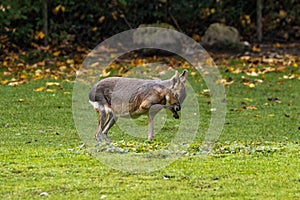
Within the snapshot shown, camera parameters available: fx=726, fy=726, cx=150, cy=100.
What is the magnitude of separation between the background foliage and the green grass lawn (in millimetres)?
7600

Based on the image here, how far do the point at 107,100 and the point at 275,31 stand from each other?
1421 cm

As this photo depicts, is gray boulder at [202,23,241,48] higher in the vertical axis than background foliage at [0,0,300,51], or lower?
lower

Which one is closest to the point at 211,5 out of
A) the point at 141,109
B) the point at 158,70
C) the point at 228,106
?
the point at 158,70

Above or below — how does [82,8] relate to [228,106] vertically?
above

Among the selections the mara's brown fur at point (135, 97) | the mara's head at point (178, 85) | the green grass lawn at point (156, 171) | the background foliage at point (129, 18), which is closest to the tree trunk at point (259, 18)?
the background foliage at point (129, 18)

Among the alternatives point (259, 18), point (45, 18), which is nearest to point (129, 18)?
point (45, 18)

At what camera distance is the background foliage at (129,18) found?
837 inches

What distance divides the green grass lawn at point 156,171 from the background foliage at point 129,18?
760 centimetres

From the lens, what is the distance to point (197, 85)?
1705 cm

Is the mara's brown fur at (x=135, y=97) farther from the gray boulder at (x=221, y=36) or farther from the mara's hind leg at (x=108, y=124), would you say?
the gray boulder at (x=221, y=36)

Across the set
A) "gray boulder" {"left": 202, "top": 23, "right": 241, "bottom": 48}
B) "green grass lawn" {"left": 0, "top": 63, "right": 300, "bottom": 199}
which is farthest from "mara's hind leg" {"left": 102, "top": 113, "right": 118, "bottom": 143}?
"gray boulder" {"left": 202, "top": 23, "right": 241, "bottom": 48}

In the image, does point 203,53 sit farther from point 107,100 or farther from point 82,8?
point 107,100

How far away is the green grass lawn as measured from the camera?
23.2 ft

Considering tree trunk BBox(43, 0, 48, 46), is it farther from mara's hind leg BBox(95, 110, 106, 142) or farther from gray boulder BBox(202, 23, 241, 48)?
mara's hind leg BBox(95, 110, 106, 142)
